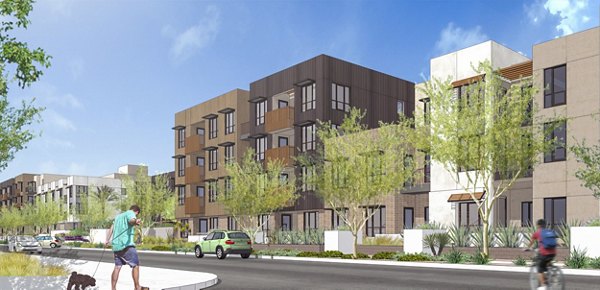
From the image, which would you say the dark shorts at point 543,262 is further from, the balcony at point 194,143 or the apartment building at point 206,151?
the balcony at point 194,143

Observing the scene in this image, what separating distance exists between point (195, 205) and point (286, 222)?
14028 mm

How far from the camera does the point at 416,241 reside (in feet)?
104

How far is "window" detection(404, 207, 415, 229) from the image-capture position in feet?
152

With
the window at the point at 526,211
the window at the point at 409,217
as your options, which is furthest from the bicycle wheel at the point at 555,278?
the window at the point at 409,217

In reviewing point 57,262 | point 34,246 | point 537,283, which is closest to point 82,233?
point 34,246

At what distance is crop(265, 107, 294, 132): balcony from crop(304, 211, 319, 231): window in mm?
7453

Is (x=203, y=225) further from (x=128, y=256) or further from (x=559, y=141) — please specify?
(x=128, y=256)

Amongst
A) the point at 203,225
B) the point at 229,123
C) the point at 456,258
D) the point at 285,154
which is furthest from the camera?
the point at 203,225

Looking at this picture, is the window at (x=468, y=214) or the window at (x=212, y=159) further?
the window at (x=212, y=159)

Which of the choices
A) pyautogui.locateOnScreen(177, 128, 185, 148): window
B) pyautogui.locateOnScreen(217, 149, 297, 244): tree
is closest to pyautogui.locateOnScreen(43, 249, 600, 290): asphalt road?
pyautogui.locateOnScreen(217, 149, 297, 244): tree

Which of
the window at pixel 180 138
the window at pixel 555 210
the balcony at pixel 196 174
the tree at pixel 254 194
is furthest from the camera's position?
the window at pixel 180 138

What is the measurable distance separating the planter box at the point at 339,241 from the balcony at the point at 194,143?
34064 mm

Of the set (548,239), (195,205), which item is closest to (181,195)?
(195,205)

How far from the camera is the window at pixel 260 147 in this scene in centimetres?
5722
